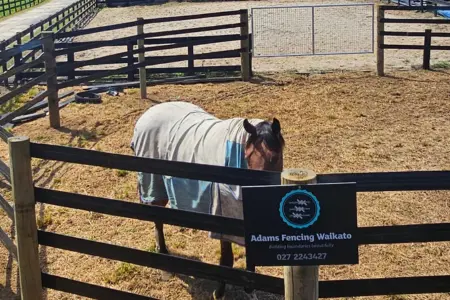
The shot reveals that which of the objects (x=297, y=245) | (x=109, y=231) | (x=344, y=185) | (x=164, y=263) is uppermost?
(x=344, y=185)

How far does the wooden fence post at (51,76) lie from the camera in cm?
839

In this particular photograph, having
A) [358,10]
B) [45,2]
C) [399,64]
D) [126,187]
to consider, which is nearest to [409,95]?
[399,64]

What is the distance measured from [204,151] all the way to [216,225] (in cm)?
139

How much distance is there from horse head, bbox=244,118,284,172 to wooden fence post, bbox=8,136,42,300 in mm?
1399

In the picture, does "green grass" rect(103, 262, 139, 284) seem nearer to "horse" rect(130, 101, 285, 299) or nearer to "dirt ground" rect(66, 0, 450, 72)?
"horse" rect(130, 101, 285, 299)

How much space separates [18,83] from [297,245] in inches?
432

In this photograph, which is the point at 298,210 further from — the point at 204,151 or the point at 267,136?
the point at 204,151

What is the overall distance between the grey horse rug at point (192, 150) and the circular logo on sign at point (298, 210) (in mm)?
1267

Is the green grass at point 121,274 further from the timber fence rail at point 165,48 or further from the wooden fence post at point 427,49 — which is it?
the wooden fence post at point 427,49

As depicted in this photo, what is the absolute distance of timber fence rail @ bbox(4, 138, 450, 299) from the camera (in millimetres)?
2502

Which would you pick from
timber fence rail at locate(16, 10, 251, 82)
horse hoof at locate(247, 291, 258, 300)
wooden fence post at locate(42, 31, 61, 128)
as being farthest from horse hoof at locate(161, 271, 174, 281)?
timber fence rail at locate(16, 10, 251, 82)

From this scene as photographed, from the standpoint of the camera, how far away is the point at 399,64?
42.9 ft

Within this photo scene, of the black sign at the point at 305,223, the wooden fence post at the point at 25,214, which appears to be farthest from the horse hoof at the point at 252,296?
the black sign at the point at 305,223

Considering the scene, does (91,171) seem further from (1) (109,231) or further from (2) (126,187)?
(1) (109,231)
